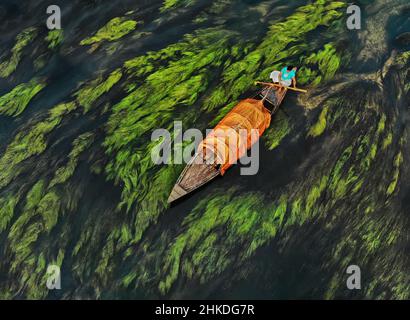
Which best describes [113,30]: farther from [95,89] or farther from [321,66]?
[321,66]

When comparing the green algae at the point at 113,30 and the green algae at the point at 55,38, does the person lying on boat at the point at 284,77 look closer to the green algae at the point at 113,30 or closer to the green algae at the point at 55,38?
the green algae at the point at 113,30

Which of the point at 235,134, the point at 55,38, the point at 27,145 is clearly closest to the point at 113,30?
the point at 55,38

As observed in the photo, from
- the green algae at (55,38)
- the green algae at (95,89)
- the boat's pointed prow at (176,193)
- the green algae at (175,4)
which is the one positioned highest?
the green algae at (55,38)

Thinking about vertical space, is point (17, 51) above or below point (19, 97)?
above

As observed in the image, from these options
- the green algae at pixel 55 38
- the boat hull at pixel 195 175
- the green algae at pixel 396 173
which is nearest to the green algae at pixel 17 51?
the green algae at pixel 55 38

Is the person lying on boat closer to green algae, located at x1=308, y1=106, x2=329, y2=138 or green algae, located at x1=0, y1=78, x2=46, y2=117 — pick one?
green algae, located at x1=308, y1=106, x2=329, y2=138

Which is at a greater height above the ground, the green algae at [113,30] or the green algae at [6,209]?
the green algae at [113,30]
